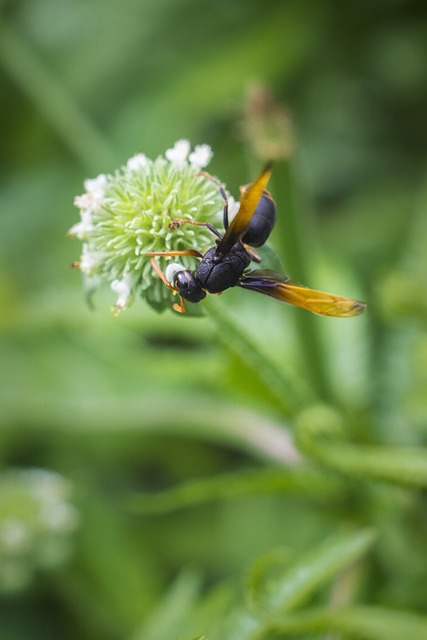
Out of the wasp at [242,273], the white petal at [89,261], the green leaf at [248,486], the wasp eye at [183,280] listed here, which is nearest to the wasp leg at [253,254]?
the wasp at [242,273]

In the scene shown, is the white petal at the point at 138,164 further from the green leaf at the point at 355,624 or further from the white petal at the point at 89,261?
the green leaf at the point at 355,624

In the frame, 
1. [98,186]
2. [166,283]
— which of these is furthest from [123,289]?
[98,186]

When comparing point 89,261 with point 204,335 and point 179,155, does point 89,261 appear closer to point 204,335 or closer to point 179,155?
point 179,155

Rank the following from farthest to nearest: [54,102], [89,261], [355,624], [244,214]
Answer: [54,102] < [355,624] < [89,261] < [244,214]

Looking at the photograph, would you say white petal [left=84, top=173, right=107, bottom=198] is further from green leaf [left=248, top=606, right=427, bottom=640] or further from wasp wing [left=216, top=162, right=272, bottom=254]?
green leaf [left=248, top=606, right=427, bottom=640]

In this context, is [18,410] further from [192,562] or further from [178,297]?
[178,297]

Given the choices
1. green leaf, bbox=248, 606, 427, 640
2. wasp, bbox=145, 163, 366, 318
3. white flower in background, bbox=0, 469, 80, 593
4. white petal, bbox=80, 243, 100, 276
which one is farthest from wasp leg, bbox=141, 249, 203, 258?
white flower in background, bbox=0, 469, 80, 593
